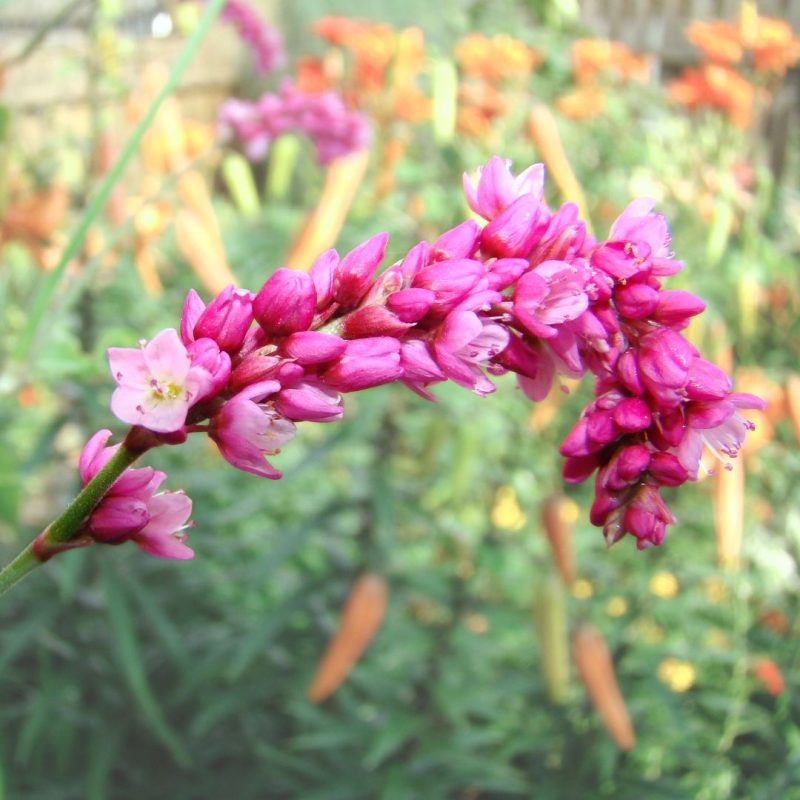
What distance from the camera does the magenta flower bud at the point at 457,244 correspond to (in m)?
0.45

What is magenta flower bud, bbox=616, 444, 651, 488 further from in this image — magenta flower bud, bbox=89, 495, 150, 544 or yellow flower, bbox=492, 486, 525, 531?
yellow flower, bbox=492, 486, 525, 531

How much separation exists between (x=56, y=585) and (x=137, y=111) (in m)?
0.86

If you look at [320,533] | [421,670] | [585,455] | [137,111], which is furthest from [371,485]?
[585,455]

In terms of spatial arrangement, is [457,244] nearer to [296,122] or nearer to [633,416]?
[633,416]

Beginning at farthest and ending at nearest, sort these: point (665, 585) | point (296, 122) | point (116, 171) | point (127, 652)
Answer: point (665, 585) < point (296, 122) < point (127, 652) < point (116, 171)

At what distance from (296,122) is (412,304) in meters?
1.28

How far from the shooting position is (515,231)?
46 centimetres

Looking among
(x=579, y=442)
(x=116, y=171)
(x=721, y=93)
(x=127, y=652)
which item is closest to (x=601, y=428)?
(x=579, y=442)

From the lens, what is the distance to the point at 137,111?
2.04 m

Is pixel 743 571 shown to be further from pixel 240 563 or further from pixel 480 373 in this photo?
pixel 480 373

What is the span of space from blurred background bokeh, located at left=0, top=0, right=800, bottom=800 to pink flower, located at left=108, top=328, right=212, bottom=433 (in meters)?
0.84

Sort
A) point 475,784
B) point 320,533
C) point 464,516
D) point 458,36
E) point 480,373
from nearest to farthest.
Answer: point 480,373
point 475,784
point 320,533
point 464,516
point 458,36

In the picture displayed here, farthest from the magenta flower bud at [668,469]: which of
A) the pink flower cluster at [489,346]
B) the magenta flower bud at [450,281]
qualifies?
the magenta flower bud at [450,281]

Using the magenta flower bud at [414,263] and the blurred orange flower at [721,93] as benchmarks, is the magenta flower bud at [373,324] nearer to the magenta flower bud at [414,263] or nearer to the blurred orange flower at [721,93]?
the magenta flower bud at [414,263]
